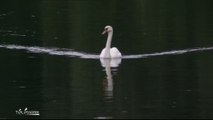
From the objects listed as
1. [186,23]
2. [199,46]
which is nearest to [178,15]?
[186,23]

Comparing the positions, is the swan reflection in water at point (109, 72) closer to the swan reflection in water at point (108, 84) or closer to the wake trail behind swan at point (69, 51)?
the swan reflection in water at point (108, 84)

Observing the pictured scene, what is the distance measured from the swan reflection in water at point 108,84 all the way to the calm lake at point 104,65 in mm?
29

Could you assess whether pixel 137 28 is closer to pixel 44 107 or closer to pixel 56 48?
pixel 56 48

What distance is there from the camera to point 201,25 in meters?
48.2

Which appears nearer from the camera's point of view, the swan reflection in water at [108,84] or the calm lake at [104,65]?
the swan reflection in water at [108,84]

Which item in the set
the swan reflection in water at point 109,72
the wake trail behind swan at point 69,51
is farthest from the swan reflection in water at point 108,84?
the wake trail behind swan at point 69,51

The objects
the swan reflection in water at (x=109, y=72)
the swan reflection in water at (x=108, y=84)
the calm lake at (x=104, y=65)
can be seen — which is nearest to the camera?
the swan reflection in water at (x=108, y=84)

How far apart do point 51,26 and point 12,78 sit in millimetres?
17442

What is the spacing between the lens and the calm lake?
24.5 metres

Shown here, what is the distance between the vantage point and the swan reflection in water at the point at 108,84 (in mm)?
23625

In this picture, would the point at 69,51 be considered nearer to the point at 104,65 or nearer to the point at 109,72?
the point at 104,65

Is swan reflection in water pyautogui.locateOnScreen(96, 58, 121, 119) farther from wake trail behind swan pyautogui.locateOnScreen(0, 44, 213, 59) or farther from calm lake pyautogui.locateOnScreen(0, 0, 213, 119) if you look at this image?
wake trail behind swan pyautogui.locateOnScreen(0, 44, 213, 59)

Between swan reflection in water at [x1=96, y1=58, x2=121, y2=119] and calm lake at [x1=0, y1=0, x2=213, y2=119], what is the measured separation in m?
0.03

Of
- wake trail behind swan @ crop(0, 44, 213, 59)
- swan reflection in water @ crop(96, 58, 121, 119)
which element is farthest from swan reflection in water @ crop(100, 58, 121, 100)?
wake trail behind swan @ crop(0, 44, 213, 59)
